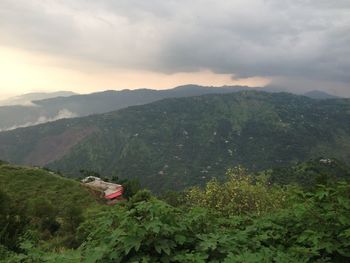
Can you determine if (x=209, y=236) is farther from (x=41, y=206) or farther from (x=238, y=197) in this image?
(x=41, y=206)

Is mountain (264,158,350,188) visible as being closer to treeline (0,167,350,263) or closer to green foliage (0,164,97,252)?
green foliage (0,164,97,252)

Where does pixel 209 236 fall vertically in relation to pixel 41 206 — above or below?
above

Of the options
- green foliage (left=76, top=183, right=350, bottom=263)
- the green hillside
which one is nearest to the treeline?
green foliage (left=76, top=183, right=350, bottom=263)

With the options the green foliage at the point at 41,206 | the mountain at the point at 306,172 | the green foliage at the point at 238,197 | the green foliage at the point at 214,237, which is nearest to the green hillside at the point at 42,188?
the green foliage at the point at 41,206

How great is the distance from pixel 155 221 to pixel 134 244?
610 mm

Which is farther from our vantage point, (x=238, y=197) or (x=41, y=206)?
(x=238, y=197)

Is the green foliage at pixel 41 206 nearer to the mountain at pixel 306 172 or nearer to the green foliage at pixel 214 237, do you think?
the green foliage at pixel 214 237

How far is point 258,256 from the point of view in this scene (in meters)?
7.24

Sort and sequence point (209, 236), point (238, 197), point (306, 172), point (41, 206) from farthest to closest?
point (306, 172) < point (238, 197) < point (41, 206) < point (209, 236)

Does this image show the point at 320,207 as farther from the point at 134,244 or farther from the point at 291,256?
the point at 134,244

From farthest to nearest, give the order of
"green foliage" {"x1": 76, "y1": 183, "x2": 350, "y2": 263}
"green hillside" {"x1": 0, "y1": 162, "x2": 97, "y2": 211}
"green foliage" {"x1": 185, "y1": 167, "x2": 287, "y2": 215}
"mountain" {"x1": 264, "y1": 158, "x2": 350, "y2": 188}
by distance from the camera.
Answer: "mountain" {"x1": 264, "y1": 158, "x2": 350, "y2": 188} < "green hillside" {"x1": 0, "y1": 162, "x2": 97, "y2": 211} < "green foliage" {"x1": 185, "y1": 167, "x2": 287, "y2": 215} < "green foliage" {"x1": 76, "y1": 183, "x2": 350, "y2": 263}

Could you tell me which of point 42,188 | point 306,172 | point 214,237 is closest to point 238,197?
point 42,188

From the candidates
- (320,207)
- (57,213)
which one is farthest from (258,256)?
(57,213)

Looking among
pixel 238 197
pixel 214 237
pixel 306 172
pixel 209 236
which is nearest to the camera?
pixel 214 237
